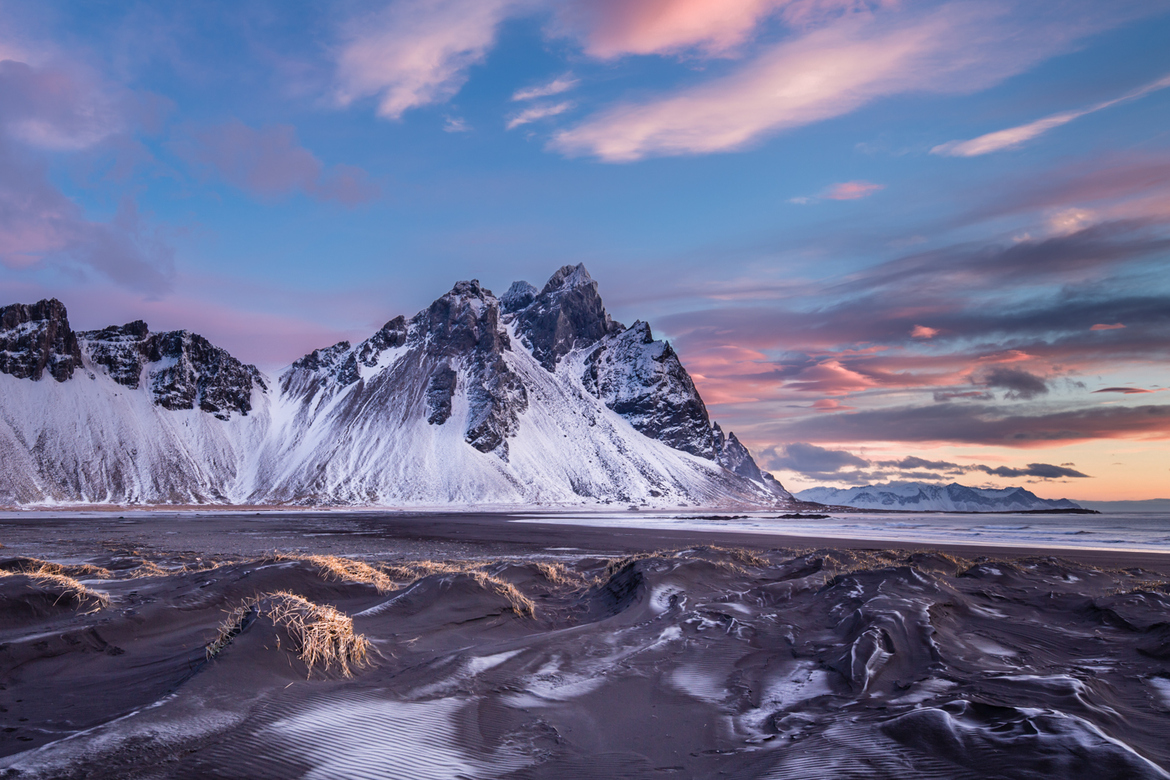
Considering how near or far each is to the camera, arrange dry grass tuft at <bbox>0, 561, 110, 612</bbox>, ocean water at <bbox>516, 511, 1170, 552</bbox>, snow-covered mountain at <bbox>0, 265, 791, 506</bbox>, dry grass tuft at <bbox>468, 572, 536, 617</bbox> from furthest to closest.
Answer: snow-covered mountain at <bbox>0, 265, 791, 506</bbox> → ocean water at <bbox>516, 511, 1170, 552</bbox> → dry grass tuft at <bbox>468, 572, 536, 617</bbox> → dry grass tuft at <bbox>0, 561, 110, 612</bbox>

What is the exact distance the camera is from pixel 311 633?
7.15 m

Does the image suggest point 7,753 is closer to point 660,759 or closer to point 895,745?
point 660,759

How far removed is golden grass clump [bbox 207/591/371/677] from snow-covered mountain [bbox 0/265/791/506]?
11504cm

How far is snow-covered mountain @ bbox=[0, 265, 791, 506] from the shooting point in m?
112

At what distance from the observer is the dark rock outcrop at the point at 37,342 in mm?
115938

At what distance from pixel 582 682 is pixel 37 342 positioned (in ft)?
513

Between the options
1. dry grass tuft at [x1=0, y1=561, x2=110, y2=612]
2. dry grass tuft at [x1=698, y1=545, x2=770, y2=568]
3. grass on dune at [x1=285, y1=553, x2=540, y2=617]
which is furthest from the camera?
dry grass tuft at [x1=698, y1=545, x2=770, y2=568]

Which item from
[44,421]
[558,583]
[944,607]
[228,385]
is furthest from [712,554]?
[228,385]

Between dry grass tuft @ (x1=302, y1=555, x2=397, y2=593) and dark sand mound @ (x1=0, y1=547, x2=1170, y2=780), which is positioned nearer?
dark sand mound @ (x1=0, y1=547, x2=1170, y2=780)

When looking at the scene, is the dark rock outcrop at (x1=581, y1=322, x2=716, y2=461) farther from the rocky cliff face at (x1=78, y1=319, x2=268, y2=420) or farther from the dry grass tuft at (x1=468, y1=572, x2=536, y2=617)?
the dry grass tuft at (x1=468, y1=572, x2=536, y2=617)

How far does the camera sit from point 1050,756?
473 centimetres

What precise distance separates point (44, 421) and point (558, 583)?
137 m

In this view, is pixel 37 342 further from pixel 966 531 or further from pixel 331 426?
pixel 966 531

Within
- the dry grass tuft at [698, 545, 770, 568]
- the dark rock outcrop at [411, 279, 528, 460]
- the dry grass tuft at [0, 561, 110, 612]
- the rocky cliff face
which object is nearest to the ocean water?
the dry grass tuft at [698, 545, 770, 568]
